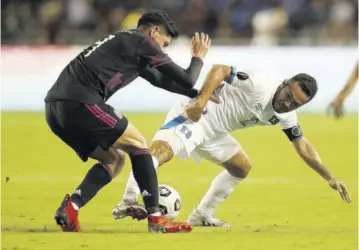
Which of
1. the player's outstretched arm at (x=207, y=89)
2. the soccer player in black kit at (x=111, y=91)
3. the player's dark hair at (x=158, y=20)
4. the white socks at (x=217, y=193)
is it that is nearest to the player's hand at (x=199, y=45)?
the soccer player in black kit at (x=111, y=91)

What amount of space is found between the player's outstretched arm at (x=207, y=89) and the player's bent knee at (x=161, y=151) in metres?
0.36

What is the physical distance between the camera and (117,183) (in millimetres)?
12773

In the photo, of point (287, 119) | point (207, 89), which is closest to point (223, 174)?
point (287, 119)

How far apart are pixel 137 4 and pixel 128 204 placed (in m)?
14.9

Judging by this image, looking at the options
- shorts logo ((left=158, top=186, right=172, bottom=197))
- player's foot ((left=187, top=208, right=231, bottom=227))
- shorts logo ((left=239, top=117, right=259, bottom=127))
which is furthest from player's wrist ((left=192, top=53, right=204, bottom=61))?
player's foot ((left=187, top=208, right=231, bottom=227))

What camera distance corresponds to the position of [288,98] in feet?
29.5

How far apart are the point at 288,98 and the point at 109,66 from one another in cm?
168

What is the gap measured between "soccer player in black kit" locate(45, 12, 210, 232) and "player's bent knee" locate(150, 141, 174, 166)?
553 millimetres

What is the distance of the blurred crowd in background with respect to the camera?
72.2 ft

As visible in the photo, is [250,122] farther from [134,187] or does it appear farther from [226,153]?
[134,187]

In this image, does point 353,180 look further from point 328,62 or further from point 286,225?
point 328,62

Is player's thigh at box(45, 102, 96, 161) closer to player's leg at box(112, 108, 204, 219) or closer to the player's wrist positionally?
player's leg at box(112, 108, 204, 219)

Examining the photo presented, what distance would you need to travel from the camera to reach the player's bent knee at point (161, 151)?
351 inches

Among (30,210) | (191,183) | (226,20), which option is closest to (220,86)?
(30,210)
